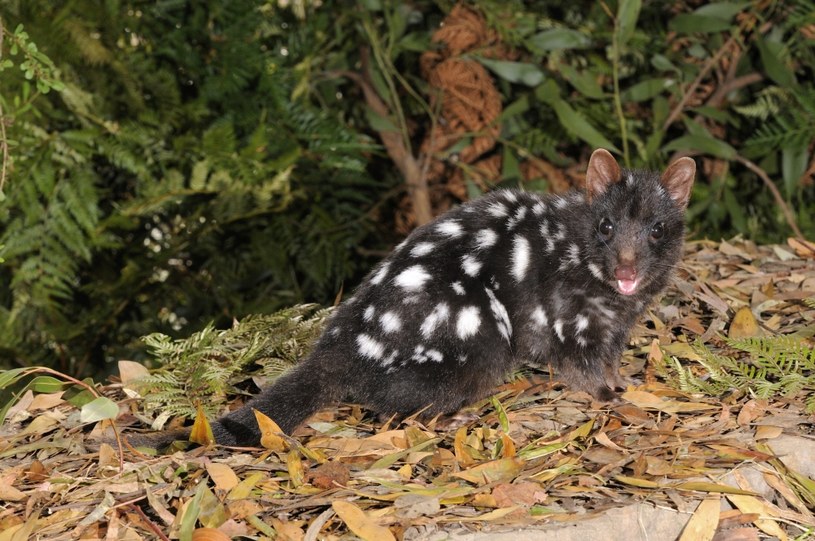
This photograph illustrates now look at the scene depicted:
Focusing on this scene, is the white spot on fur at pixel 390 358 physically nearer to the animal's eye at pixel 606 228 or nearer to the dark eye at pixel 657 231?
the animal's eye at pixel 606 228

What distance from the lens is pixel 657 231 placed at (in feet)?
10.1

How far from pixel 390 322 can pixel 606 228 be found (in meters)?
0.76

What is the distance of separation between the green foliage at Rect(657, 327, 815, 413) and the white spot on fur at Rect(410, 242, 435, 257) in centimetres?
82

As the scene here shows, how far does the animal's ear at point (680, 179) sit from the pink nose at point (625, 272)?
13.4 inches

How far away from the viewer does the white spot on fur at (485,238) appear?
10.0 ft

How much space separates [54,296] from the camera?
4.52 metres

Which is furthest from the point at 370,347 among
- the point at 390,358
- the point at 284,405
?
the point at 284,405

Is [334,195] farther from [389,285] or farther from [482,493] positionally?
[482,493]

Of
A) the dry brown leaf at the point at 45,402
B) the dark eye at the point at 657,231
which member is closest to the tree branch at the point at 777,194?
the dark eye at the point at 657,231

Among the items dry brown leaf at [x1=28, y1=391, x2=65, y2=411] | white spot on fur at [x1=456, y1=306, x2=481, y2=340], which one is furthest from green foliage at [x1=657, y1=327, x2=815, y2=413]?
dry brown leaf at [x1=28, y1=391, x2=65, y2=411]

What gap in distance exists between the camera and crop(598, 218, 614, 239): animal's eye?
3061mm

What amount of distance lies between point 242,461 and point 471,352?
75cm

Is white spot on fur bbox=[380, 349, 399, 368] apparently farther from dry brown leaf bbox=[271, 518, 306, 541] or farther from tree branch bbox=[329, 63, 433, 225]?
tree branch bbox=[329, 63, 433, 225]

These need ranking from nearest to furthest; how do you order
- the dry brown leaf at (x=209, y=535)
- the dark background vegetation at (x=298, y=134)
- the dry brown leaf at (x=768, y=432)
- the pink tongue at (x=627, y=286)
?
the dry brown leaf at (x=209, y=535), the dry brown leaf at (x=768, y=432), the pink tongue at (x=627, y=286), the dark background vegetation at (x=298, y=134)
